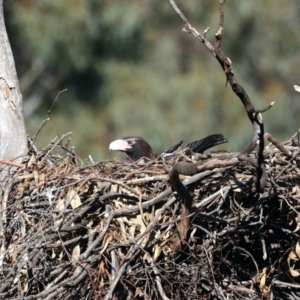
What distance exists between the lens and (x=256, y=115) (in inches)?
189

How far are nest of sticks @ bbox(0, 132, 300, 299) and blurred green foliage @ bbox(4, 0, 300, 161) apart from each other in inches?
522

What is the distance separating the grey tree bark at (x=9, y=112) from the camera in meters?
6.91

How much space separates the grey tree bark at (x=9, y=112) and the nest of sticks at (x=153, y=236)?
3.26 ft

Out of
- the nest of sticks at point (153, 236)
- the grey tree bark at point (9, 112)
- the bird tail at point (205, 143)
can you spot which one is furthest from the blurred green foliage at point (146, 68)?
the nest of sticks at point (153, 236)

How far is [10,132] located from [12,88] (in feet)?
1.26

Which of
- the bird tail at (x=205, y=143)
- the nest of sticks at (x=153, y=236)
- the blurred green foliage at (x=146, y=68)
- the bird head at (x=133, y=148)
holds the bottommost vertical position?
the nest of sticks at (x=153, y=236)

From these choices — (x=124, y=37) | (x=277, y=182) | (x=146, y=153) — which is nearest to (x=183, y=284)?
(x=277, y=182)

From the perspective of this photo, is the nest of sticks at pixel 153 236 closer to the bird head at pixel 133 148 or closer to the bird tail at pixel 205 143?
the bird tail at pixel 205 143

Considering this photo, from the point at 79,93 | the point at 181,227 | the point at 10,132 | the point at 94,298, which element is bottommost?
the point at 94,298

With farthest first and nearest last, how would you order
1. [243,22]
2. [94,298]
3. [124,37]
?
1. [243,22]
2. [124,37]
3. [94,298]

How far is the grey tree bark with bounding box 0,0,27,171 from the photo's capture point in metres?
6.91

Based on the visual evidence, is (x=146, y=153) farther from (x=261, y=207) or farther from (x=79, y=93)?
(x=79, y=93)

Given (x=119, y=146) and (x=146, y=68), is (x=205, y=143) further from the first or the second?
(x=146, y=68)

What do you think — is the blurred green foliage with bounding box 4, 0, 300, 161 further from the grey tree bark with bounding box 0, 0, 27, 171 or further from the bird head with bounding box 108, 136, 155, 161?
the grey tree bark with bounding box 0, 0, 27, 171
